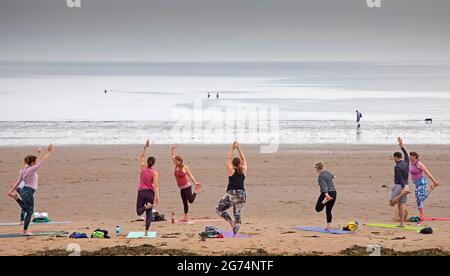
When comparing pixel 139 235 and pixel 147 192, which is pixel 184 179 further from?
pixel 139 235

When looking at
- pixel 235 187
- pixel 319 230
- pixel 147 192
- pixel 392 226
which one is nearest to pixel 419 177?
pixel 392 226

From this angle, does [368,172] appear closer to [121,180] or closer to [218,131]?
[121,180]

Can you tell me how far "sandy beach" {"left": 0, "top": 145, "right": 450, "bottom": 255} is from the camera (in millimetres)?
14148

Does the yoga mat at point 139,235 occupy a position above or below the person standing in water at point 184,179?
below

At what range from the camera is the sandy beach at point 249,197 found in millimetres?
14148

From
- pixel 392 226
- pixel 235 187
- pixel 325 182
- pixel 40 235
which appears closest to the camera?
pixel 235 187

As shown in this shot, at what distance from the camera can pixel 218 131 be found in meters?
42.4

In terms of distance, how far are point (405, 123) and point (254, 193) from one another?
2881cm

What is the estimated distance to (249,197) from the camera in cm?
2123

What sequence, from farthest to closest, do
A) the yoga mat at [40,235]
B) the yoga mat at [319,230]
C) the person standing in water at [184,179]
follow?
the person standing in water at [184,179], the yoga mat at [319,230], the yoga mat at [40,235]

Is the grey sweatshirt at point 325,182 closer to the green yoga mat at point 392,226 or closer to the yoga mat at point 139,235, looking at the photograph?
the green yoga mat at point 392,226

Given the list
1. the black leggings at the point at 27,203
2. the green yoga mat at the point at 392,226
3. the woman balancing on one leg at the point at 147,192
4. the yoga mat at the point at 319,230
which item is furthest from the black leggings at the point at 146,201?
the green yoga mat at the point at 392,226

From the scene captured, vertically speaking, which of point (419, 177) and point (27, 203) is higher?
point (419, 177)
